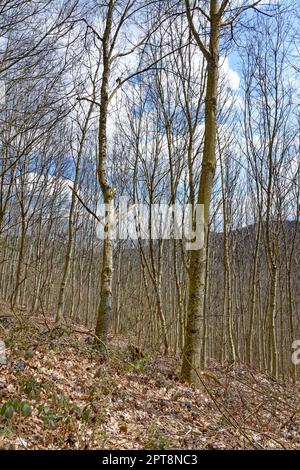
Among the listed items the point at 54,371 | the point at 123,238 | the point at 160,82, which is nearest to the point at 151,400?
the point at 54,371

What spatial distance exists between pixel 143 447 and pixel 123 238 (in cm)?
1291

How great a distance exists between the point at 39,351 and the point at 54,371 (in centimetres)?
58

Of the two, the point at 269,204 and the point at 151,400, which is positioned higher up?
the point at 269,204

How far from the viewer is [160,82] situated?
9297 millimetres

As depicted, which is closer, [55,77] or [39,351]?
[39,351]

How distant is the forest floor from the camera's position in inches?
115

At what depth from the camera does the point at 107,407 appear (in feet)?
11.8

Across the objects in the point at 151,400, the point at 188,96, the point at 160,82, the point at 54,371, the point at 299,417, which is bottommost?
the point at 299,417

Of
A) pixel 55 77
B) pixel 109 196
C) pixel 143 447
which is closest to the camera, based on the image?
pixel 143 447

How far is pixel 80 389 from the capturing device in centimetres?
391

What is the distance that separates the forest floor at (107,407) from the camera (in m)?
2.91
